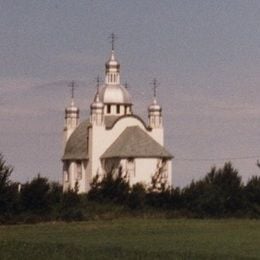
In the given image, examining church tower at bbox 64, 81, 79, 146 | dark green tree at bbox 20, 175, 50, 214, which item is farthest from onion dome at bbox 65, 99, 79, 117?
dark green tree at bbox 20, 175, 50, 214

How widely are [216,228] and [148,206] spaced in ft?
64.2

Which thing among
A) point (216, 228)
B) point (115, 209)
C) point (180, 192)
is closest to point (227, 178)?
point (180, 192)

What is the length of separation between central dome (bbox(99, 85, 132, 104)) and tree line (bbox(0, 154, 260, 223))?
32.1 m

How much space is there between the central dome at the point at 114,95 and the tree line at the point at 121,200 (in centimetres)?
3213

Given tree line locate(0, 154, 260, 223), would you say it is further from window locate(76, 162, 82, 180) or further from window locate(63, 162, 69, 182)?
window locate(63, 162, 69, 182)

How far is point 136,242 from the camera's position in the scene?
1484 inches

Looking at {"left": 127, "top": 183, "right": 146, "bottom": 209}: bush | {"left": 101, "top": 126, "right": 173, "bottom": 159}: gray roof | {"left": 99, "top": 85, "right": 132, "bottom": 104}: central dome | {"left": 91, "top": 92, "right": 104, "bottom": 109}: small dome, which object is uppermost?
{"left": 99, "top": 85, "right": 132, "bottom": 104}: central dome

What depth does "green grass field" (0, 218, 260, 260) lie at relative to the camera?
2781 centimetres

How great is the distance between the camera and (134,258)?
87.5 ft

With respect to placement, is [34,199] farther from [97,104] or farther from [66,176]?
[66,176]

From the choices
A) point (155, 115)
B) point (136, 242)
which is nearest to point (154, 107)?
point (155, 115)

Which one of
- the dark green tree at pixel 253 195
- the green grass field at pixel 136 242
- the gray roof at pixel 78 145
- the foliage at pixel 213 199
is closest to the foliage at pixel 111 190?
the foliage at pixel 213 199

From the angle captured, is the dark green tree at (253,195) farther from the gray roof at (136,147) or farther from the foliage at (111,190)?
the gray roof at (136,147)

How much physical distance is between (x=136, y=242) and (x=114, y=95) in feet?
234
